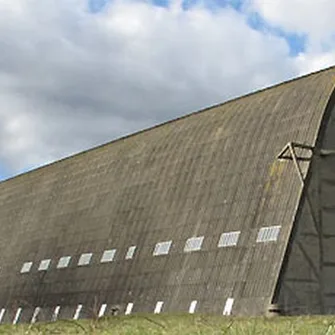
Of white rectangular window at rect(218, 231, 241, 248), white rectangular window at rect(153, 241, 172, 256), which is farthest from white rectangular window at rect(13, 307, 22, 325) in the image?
white rectangular window at rect(218, 231, 241, 248)

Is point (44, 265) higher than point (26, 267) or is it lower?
lower

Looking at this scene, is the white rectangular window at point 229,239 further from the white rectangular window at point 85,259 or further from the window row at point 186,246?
the white rectangular window at point 85,259

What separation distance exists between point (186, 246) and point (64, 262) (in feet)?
43.4

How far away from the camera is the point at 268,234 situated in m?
34.2

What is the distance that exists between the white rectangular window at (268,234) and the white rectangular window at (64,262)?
17813mm

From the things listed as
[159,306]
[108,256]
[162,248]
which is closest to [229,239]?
[159,306]

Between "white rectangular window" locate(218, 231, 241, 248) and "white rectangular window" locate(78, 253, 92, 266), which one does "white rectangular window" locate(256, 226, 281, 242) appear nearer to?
"white rectangular window" locate(218, 231, 241, 248)

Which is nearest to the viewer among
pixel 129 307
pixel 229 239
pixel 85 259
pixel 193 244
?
pixel 229 239

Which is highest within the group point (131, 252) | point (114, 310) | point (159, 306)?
point (131, 252)

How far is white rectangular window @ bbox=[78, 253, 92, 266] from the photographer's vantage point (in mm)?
47084

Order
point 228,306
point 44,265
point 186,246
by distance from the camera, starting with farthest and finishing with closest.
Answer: point 44,265 → point 186,246 → point 228,306

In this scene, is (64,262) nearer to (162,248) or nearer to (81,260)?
(81,260)

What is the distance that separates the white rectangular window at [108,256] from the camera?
44.8 m

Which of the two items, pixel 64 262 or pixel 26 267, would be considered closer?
pixel 64 262
